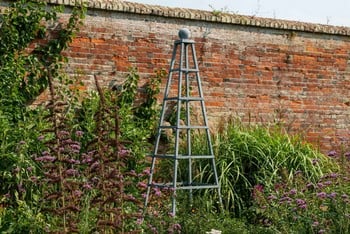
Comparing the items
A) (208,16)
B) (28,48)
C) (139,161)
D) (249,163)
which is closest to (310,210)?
(249,163)

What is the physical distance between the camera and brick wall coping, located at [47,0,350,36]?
8445mm

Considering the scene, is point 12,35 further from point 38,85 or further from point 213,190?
point 213,190

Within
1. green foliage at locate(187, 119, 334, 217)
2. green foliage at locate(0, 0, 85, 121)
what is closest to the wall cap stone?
green foliage at locate(0, 0, 85, 121)

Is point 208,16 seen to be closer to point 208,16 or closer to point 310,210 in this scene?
point 208,16

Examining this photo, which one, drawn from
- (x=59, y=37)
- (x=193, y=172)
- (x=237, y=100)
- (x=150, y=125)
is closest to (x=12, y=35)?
(x=59, y=37)

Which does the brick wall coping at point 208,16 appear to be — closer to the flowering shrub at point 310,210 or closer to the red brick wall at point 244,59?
the red brick wall at point 244,59

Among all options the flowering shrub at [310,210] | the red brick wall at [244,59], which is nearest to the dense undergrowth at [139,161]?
the flowering shrub at [310,210]

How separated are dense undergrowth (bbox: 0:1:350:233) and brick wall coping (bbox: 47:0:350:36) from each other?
0.40 metres

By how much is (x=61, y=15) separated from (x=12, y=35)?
66 centimetres

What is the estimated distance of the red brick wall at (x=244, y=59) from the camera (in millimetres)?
8492

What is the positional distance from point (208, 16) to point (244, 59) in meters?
0.81

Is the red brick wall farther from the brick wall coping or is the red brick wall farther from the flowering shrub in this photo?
the flowering shrub

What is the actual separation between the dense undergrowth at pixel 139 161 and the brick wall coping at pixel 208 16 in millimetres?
399

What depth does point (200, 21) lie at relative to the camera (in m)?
9.25
